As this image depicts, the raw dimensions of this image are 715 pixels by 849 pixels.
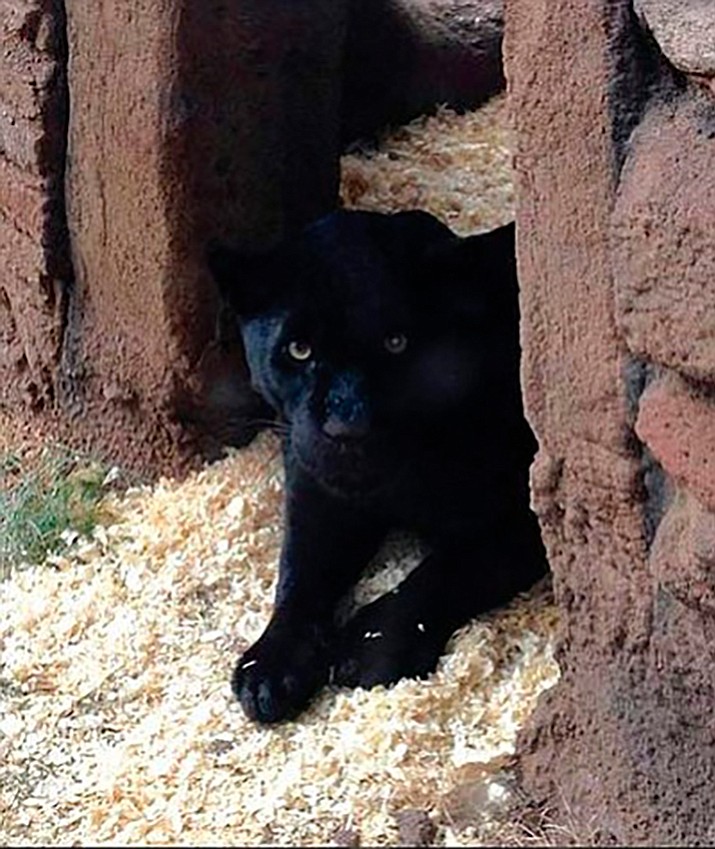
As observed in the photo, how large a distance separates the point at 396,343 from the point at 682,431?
77cm

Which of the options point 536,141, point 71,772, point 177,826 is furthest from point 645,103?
point 71,772

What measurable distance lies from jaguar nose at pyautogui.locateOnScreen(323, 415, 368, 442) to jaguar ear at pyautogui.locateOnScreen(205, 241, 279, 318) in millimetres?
283

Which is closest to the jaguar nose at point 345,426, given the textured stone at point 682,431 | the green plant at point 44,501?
the textured stone at point 682,431

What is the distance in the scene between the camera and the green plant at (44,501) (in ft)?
11.6

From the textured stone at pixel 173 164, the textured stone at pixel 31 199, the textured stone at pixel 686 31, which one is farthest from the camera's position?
the textured stone at pixel 31 199

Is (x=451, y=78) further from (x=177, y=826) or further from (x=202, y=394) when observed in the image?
(x=177, y=826)

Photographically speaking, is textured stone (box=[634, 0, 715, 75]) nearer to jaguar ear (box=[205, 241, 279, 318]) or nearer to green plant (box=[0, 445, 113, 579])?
jaguar ear (box=[205, 241, 279, 318])

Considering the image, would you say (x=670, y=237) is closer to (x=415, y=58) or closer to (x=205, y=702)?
(x=205, y=702)

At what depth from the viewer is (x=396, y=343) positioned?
117 inches

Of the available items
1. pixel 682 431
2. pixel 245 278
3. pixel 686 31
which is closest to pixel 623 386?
pixel 682 431

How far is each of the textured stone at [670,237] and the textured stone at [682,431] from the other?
1.6 inches

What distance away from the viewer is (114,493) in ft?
12.0

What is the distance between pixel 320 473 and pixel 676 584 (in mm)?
786

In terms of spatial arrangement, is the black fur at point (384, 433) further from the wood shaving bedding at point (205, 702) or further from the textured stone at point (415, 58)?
the textured stone at point (415, 58)
